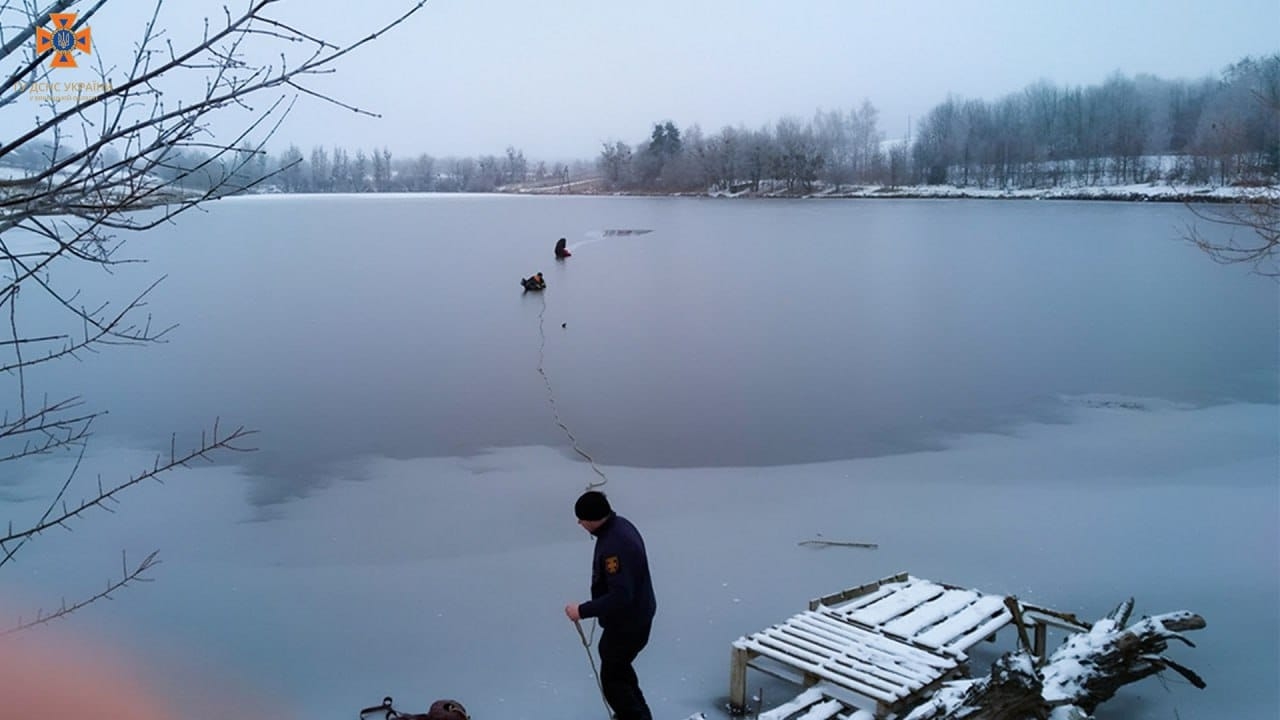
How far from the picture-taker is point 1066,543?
6164 millimetres

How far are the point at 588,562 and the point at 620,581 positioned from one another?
7.57ft

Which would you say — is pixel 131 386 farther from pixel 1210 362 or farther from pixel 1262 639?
pixel 1210 362

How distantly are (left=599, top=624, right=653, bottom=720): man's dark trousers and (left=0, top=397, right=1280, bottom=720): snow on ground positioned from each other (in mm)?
410

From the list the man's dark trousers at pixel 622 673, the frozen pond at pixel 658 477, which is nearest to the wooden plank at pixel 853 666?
the frozen pond at pixel 658 477

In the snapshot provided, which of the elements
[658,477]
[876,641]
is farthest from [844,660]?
[658,477]

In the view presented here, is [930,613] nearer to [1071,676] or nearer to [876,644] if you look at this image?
[876,644]

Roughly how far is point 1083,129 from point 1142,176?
12.7 m

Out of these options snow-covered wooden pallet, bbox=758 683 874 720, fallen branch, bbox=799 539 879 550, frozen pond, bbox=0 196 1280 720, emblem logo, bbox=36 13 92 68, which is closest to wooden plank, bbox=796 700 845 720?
snow-covered wooden pallet, bbox=758 683 874 720

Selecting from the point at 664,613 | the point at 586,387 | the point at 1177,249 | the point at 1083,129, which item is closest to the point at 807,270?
the point at 1177,249

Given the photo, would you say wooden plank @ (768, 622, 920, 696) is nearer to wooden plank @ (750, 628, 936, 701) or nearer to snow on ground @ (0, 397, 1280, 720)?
wooden plank @ (750, 628, 936, 701)

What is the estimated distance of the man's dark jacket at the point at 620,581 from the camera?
3627 millimetres

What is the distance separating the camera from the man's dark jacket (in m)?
3.63

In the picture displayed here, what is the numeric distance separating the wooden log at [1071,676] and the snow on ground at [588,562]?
21 centimetres

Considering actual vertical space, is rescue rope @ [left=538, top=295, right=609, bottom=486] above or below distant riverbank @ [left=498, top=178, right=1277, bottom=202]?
below
